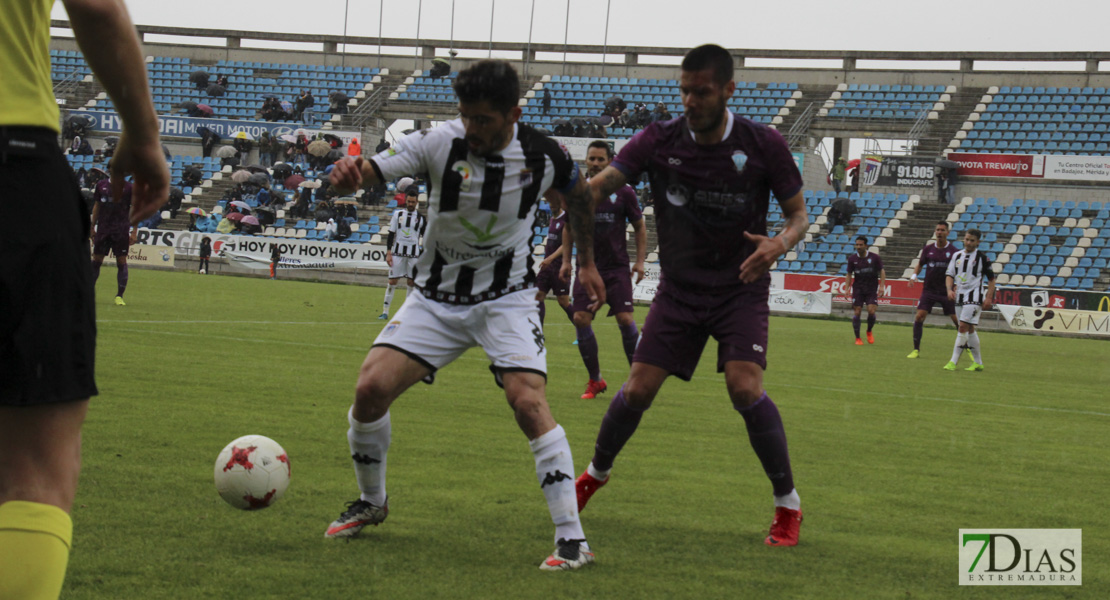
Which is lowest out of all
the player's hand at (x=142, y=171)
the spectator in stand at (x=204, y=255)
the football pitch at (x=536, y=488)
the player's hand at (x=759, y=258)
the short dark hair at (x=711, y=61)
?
the football pitch at (x=536, y=488)

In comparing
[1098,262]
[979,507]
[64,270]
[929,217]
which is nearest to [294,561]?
[64,270]

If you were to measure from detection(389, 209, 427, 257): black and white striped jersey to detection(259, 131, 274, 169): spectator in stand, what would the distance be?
2774cm

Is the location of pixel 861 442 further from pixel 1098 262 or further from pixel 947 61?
pixel 947 61

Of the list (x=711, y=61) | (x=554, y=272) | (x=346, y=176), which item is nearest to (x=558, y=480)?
(x=346, y=176)

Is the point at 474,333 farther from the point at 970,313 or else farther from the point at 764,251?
the point at 970,313

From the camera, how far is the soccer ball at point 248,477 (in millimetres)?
4816

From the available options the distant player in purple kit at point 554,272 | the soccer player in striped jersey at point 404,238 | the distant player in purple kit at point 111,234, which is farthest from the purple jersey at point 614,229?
the distant player in purple kit at point 111,234

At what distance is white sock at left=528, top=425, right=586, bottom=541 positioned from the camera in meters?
4.48

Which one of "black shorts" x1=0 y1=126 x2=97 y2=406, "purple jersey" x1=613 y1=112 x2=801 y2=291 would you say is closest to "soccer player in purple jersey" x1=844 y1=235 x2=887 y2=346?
"purple jersey" x1=613 y1=112 x2=801 y2=291

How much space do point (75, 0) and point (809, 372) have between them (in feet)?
42.6

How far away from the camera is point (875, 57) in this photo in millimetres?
45781

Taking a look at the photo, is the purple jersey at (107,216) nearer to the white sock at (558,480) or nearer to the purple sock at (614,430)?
the purple sock at (614,430)

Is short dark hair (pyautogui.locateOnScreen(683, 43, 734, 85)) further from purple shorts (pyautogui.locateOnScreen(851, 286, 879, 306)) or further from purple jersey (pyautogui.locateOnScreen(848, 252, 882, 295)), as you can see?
purple jersey (pyautogui.locateOnScreen(848, 252, 882, 295))

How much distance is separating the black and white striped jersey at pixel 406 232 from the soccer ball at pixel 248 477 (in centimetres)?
1359
